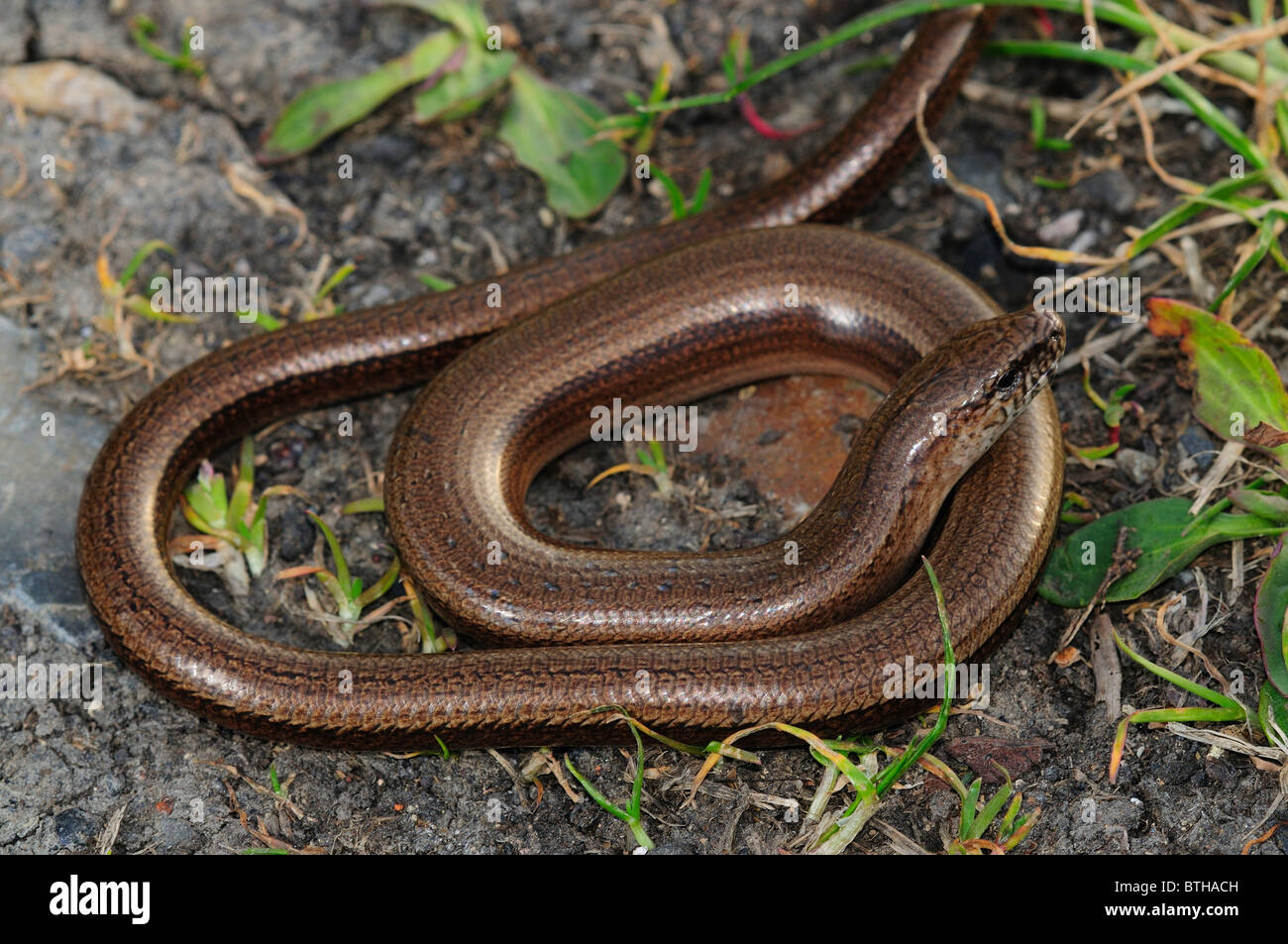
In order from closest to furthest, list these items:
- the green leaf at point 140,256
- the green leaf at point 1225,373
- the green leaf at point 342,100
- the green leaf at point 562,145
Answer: the green leaf at point 1225,373
the green leaf at point 140,256
the green leaf at point 562,145
the green leaf at point 342,100

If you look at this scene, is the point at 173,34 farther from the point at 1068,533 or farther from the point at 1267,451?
the point at 1267,451

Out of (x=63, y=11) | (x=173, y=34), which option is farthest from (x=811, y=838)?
(x=63, y=11)

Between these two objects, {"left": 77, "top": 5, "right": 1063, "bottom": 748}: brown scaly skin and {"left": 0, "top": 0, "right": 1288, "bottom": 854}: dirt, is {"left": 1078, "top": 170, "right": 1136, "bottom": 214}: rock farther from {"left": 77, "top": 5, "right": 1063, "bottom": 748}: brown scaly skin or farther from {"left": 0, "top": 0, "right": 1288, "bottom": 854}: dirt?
{"left": 77, "top": 5, "right": 1063, "bottom": 748}: brown scaly skin

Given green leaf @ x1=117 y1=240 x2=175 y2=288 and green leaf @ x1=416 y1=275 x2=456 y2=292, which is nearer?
green leaf @ x1=117 y1=240 x2=175 y2=288

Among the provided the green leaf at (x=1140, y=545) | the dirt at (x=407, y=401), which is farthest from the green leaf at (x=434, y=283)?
the green leaf at (x=1140, y=545)

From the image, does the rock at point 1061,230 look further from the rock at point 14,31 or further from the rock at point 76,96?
the rock at point 14,31

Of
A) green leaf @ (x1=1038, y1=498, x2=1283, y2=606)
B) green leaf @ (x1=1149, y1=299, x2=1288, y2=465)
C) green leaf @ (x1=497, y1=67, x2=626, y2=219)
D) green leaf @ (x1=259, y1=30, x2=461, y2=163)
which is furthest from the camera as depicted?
green leaf @ (x1=259, y1=30, x2=461, y2=163)

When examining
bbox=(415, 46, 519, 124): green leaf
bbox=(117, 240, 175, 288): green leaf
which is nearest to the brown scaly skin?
bbox=(117, 240, 175, 288): green leaf
